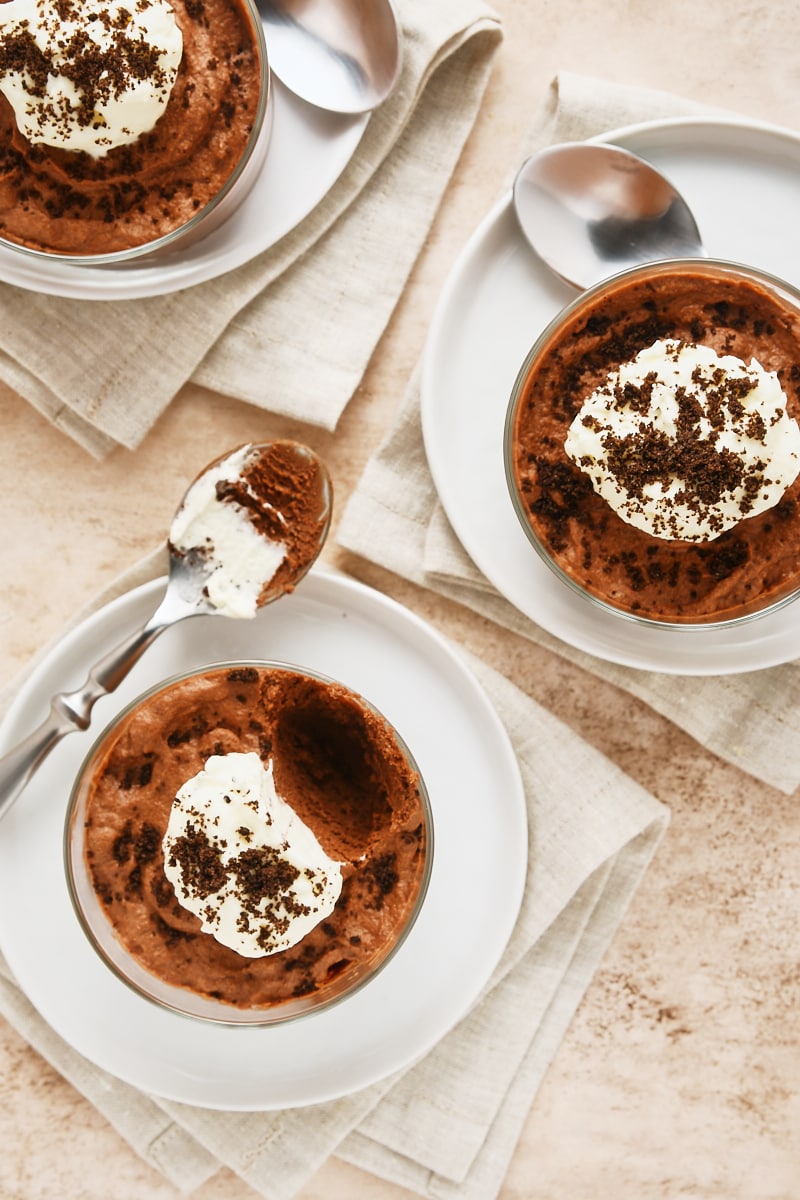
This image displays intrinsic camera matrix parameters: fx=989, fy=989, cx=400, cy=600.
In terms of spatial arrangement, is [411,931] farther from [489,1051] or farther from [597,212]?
[597,212]

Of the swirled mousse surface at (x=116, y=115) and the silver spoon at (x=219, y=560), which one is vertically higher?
the swirled mousse surface at (x=116, y=115)

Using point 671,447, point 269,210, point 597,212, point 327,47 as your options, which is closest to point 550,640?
point 671,447

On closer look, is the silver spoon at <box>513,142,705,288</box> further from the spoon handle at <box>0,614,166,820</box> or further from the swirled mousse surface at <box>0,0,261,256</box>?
the spoon handle at <box>0,614,166,820</box>

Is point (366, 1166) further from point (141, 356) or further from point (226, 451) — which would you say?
point (141, 356)

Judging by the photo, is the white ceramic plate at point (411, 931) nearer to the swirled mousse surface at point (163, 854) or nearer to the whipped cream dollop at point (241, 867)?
the swirled mousse surface at point (163, 854)

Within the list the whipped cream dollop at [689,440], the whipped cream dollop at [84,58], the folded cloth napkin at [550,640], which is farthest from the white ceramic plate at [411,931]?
the whipped cream dollop at [84,58]
